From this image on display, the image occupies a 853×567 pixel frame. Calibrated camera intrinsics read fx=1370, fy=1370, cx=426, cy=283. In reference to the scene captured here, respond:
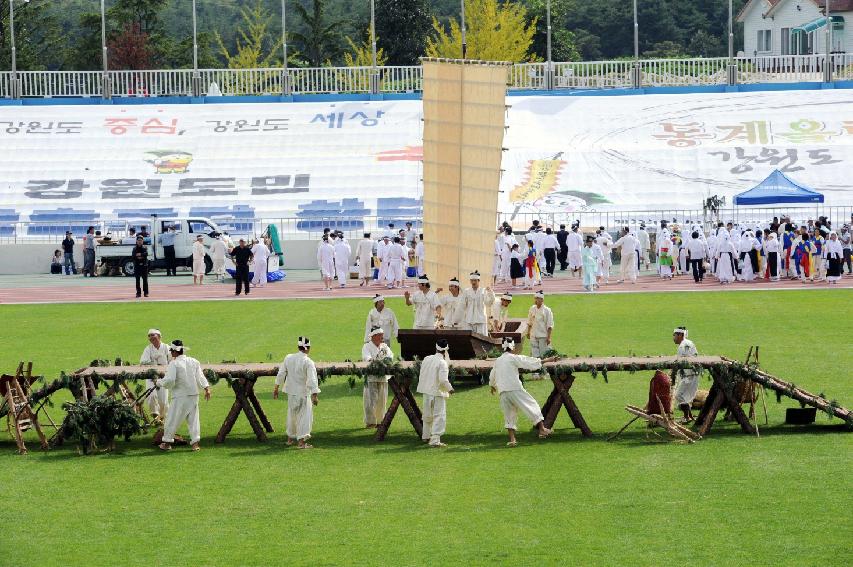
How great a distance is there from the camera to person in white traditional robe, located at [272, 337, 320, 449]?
51.3 ft

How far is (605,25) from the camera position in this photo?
84562mm

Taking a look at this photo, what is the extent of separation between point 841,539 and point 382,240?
26.2 metres

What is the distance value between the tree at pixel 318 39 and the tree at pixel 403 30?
18.9 ft

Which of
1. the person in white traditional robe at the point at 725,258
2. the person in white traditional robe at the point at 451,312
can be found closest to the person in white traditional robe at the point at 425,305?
the person in white traditional robe at the point at 451,312

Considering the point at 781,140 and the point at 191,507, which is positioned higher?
the point at 781,140

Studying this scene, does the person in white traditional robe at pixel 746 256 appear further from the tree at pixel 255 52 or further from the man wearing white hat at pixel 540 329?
the tree at pixel 255 52

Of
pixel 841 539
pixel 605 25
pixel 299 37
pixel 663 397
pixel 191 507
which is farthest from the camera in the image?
pixel 605 25

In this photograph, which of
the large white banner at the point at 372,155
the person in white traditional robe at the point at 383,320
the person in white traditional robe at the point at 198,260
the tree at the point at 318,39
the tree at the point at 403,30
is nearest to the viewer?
the person in white traditional robe at the point at 383,320

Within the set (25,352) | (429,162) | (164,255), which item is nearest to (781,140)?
(164,255)

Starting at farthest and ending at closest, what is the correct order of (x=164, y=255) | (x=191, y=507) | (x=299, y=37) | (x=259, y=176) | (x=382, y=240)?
(x=299, y=37) < (x=259, y=176) < (x=164, y=255) < (x=382, y=240) < (x=191, y=507)

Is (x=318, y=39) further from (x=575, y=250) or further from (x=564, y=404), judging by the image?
(x=564, y=404)

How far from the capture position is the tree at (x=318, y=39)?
258ft

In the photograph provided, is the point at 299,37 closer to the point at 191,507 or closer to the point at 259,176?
the point at 259,176

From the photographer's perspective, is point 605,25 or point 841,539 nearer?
point 841,539
